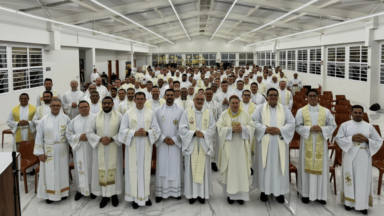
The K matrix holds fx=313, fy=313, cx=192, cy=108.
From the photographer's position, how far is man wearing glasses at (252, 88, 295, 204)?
5.17 m

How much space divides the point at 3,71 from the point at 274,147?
11.5 meters

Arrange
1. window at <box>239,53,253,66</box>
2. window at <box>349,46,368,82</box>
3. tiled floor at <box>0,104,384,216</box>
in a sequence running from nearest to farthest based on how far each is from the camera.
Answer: tiled floor at <box>0,104,384,216</box> < window at <box>349,46,368,82</box> < window at <box>239,53,253,66</box>

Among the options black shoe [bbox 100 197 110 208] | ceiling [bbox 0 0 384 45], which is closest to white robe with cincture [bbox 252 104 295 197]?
black shoe [bbox 100 197 110 208]

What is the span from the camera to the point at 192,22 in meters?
25.6

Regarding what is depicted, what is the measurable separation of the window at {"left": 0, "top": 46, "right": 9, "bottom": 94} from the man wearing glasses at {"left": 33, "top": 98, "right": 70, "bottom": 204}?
28.0 ft

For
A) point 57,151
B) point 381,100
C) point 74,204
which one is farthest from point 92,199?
point 381,100

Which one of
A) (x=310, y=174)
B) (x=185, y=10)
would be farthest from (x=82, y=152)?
(x=185, y=10)

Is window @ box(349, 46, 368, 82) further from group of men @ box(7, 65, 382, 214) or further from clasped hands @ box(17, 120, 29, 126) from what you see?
clasped hands @ box(17, 120, 29, 126)

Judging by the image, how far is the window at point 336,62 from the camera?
17.9 metres

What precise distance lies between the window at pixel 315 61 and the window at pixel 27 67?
16.9 metres

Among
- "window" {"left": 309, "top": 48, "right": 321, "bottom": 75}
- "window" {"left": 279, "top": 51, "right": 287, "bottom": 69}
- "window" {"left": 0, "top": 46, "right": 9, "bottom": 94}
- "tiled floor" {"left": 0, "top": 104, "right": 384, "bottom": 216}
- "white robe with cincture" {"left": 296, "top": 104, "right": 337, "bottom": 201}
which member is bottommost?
"tiled floor" {"left": 0, "top": 104, "right": 384, "bottom": 216}

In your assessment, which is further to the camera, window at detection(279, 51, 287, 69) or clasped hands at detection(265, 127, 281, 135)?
window at detection(279, 51, 287, 69)

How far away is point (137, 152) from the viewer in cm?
520

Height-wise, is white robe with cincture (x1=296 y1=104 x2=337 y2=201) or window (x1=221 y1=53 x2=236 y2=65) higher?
window (x1=221 y1=53 x2=236 y2=65)
